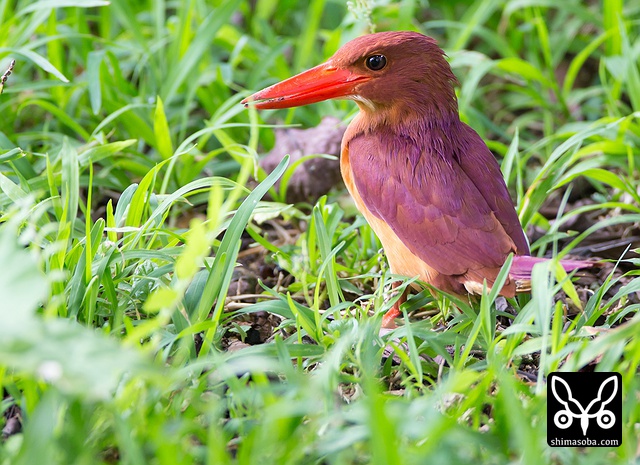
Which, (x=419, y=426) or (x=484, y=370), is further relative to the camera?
(x=484, y=370)

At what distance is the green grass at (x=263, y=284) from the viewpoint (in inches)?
65.2

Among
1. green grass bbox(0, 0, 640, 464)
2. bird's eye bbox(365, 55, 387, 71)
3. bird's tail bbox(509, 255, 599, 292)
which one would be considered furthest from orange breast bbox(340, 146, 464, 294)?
bird's eye bbox(365, 55, 387, 71)

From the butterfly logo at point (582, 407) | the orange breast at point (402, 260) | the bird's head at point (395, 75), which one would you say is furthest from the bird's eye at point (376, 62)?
the butterfly logo at point (582, 407)

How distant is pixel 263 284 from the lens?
2812mm

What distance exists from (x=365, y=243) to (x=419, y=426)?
1313 mm

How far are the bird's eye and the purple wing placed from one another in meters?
0.22

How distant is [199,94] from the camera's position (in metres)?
3.56

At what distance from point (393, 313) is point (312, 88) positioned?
31.8 inches

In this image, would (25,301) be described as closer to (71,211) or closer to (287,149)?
(71,211)

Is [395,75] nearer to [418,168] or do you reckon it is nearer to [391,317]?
[418,168]

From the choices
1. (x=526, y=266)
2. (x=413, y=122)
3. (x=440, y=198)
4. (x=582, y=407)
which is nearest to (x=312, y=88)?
(x=413, y=122)

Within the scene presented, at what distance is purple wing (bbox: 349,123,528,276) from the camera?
7.80 feet

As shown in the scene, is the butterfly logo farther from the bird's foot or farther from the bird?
the bird's foot

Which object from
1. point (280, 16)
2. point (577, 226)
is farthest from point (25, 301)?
point (280, 16)
